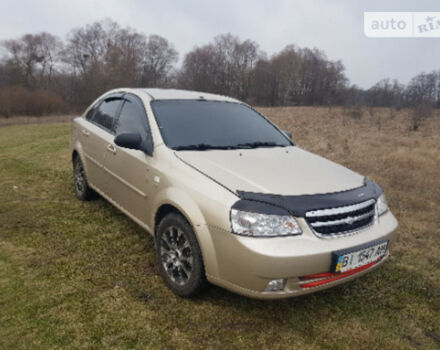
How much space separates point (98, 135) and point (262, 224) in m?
2.74

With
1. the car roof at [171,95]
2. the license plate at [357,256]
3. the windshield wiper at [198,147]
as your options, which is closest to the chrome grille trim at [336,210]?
the license plate at [357,256]

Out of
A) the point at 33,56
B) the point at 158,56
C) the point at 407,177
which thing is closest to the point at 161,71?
the point at 158,56

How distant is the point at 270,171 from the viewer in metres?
2.70

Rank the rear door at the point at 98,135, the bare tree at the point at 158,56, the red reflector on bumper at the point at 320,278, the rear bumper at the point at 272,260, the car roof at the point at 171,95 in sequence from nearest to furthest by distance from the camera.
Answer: the rear bumper at the point at 272,260
the red reflector on bumper at the point at 320,278
the car roof at the point at 171,95
the rear door at the point at 98,135
the bare tree at the point at 158,56

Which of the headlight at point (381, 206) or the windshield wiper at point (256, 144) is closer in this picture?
the headlight at point (381, 206)

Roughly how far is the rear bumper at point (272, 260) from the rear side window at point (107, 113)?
7.67ft

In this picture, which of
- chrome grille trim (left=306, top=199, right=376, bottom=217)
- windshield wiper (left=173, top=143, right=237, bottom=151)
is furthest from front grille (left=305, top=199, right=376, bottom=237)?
windshield wiper (left=173, top=143, right=237, bottom=151)

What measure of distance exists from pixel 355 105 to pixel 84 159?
2477cm

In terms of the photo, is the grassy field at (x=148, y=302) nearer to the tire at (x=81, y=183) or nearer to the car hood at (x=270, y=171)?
the tire at (x=81, y=183)

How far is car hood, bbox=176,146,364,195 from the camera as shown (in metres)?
2.43

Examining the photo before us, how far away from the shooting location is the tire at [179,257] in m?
2.52

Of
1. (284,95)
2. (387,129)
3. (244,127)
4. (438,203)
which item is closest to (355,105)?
(387,129)

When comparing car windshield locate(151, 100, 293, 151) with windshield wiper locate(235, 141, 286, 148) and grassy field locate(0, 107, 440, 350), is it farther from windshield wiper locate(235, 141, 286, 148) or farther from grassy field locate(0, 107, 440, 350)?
grassy field locate(0, 107, 440, 350)

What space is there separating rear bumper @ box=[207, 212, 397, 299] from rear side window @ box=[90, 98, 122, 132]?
2339 millimetres
